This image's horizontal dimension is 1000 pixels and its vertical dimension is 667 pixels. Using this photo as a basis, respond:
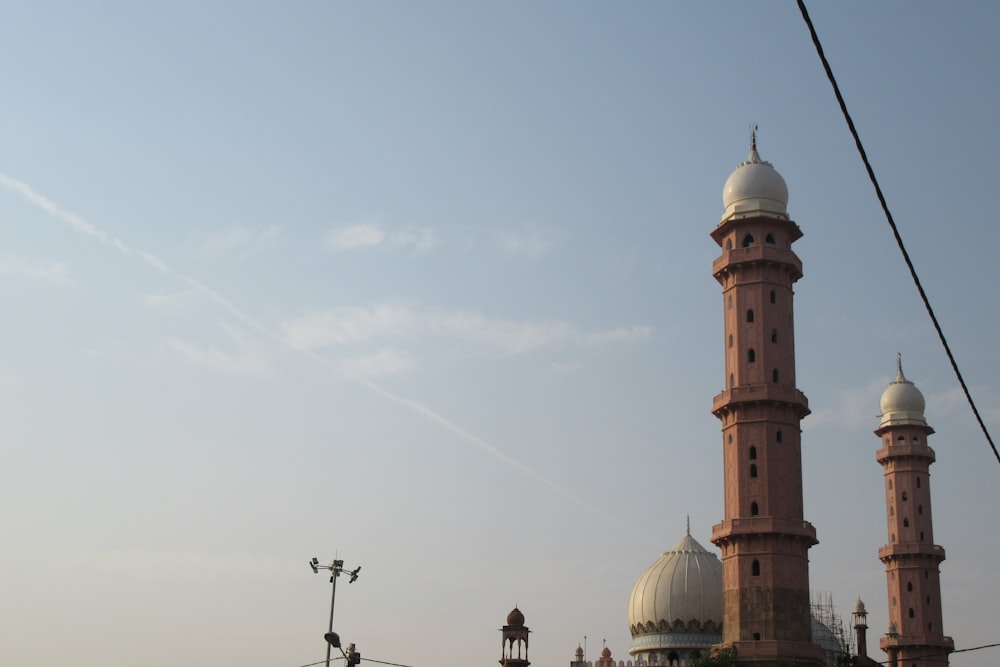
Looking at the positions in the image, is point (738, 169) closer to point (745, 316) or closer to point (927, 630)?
point (745, 316)

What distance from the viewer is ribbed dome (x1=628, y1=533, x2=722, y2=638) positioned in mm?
62781

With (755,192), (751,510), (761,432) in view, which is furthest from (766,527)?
(755,192)

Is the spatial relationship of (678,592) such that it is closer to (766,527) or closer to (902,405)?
(766,527)

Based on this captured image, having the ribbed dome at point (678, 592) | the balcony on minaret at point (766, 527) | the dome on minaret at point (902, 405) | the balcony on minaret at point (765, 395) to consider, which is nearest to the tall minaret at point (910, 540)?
the dome on minaret at point (902, 405)

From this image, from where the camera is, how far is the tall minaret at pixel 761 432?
51719mm

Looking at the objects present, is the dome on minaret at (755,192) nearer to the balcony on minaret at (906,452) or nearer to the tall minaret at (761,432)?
the tall minaret at (761,432)

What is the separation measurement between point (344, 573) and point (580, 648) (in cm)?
3196

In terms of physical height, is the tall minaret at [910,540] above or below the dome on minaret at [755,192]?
below

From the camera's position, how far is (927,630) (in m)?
72.6

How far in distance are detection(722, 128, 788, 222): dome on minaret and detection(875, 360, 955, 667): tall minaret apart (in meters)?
25.1

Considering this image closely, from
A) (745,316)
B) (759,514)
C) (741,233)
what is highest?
(741,233)

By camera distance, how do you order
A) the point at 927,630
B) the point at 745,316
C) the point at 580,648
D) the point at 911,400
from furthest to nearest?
the point at 911,400, the point at 927,630, the point at 580,648, the point at 745,316

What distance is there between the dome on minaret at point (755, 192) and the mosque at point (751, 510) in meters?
0.06

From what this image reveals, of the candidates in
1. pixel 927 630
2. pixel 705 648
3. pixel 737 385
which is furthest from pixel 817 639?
pixel 737 385
